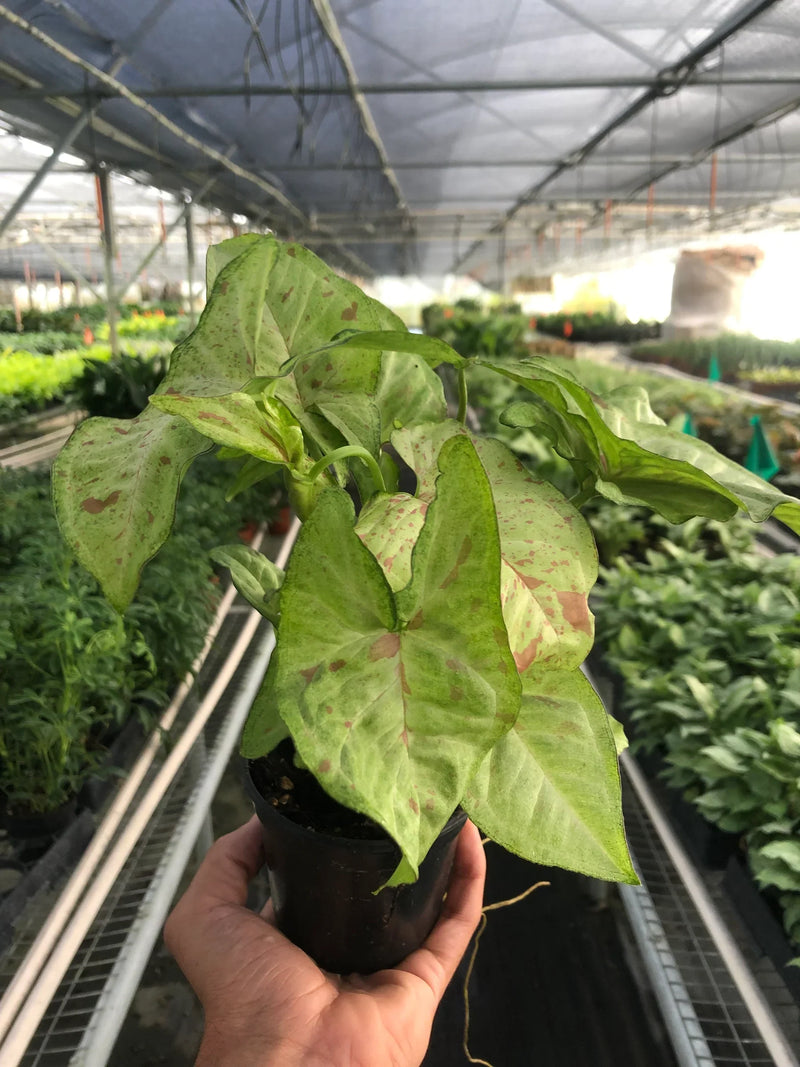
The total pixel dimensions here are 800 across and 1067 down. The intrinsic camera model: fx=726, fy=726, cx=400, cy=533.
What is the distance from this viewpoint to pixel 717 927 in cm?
110

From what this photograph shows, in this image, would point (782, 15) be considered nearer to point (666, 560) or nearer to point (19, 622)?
point (666, 560)

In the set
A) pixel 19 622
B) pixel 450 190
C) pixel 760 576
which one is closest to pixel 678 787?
pixel 760 576

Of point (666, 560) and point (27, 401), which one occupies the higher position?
point (27, 401)

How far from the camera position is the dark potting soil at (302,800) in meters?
0.66

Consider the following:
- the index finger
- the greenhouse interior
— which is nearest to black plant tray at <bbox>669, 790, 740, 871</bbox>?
the greenhouse interior

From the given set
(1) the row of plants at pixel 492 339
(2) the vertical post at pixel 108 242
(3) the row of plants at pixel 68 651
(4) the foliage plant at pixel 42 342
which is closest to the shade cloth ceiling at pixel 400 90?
(2) the vertical post at pixel 108 242

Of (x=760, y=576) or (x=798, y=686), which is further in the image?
(x=760, y=576)

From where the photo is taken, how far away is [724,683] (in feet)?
5.10

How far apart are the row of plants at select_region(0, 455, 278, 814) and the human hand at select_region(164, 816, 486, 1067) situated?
1.91 feet

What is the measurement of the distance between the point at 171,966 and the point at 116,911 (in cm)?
40

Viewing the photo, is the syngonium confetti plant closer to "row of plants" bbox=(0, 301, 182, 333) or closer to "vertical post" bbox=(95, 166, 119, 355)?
"vertical post" bbox=(95, 166, 119, 355)

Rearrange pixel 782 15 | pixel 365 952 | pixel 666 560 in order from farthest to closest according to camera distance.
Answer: pixel 782 15 < pixel 666 560 < pixel 365 952

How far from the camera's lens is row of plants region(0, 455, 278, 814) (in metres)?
1.29

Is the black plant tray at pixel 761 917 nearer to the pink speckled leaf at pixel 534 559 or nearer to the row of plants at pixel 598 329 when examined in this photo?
the pink speckled leaf at pixel 534 559
